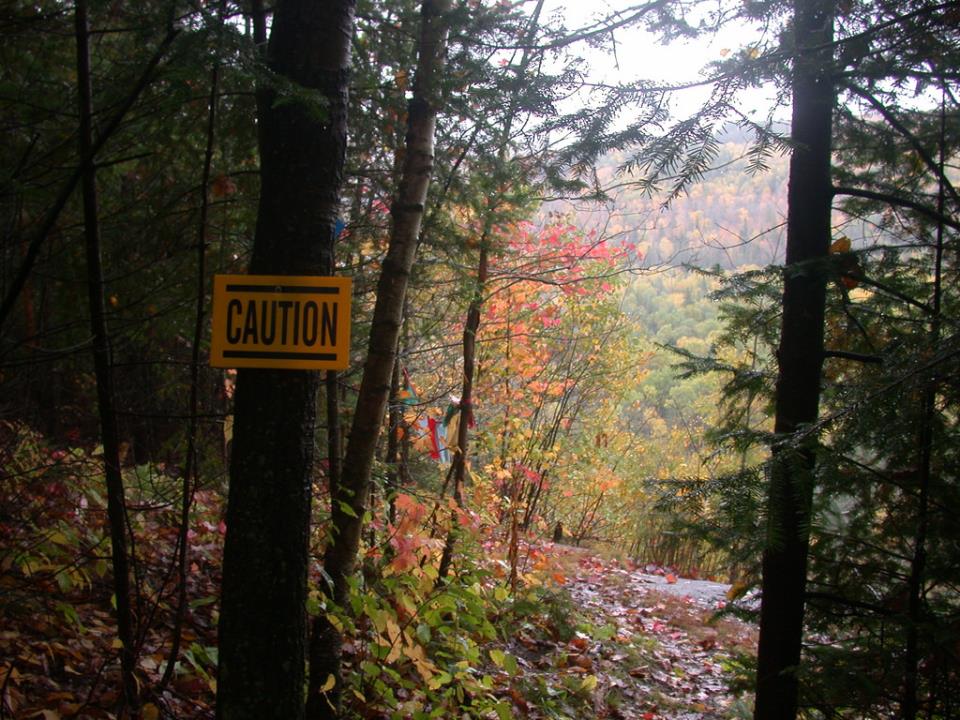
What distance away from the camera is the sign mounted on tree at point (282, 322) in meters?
2.16

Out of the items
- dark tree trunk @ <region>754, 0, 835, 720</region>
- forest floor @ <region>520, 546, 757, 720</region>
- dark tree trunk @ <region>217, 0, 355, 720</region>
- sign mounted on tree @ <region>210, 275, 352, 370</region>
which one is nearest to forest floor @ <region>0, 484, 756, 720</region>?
forest floor @ <region>520, 546, 757, 720</region>

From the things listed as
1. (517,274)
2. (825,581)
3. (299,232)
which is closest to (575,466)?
(517,274)

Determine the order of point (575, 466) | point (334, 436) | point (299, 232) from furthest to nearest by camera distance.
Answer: point (575, 466) → point (334, 436) → point (299, 232)

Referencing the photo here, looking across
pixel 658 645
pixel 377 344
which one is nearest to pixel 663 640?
pixel 658 645

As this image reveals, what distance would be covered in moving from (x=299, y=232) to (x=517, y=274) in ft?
12.1

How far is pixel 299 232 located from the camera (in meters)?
2.20

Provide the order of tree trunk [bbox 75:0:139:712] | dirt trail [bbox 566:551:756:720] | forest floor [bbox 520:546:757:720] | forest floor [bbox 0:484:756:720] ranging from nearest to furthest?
tree trunk [bbox 75:0:139:712], forest floor [bbox 0:484:756:720], forest floor [bbox 520:546:757:720], dirt trail [bbox 566:551:756:720]

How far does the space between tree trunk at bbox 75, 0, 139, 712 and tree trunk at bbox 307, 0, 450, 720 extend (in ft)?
3.40

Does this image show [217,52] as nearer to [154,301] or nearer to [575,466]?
[154,301]

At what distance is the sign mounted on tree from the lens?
85.0 inches

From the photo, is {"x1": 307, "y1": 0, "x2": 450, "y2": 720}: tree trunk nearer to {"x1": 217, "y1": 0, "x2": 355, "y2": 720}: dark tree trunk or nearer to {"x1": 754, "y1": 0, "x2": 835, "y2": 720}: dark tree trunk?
{"x1": 217, "y1": 0, "x2": 355, "y2": 720}: dark tree trunk

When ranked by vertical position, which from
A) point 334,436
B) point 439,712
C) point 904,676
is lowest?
point 439,712


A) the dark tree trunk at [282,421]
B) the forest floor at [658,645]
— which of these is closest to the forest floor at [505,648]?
the forest floor at [658,645]

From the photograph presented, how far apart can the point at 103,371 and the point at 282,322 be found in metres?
0.87
